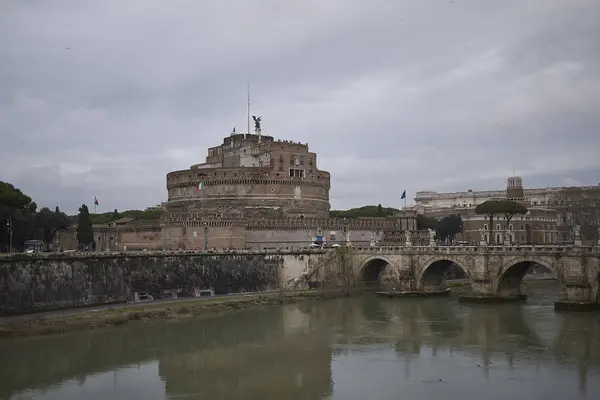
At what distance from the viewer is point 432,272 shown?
4684 centimetres

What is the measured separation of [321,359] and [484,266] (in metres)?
18.8

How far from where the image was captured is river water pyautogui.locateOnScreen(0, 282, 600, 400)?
20.9 meters

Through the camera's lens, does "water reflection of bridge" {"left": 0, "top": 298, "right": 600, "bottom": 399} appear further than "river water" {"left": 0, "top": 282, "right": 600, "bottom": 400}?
Yes

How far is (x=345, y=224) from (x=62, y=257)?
28983mm

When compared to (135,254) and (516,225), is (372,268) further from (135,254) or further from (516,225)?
(516,225)

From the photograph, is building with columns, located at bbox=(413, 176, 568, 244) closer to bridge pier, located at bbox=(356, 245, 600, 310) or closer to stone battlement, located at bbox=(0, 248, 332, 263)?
bridge pier, located at bbox=(356, 245, 600, 310)

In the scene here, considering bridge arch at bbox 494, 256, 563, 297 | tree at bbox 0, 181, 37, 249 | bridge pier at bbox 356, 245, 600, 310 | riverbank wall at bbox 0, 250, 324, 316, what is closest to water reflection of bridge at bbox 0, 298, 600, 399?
bridge pier at bbox 356, 245, 600, 310

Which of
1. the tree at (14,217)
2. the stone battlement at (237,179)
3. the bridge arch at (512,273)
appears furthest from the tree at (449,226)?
the tree at (14,217)

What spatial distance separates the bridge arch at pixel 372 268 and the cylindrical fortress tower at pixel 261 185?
10.6 meters

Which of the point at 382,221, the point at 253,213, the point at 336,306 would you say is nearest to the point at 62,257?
the point at 336,306

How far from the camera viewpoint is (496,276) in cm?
4044

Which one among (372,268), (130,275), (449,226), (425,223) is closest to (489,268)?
(372,268)

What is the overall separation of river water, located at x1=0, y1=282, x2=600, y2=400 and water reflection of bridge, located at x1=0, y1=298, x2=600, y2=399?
53mm

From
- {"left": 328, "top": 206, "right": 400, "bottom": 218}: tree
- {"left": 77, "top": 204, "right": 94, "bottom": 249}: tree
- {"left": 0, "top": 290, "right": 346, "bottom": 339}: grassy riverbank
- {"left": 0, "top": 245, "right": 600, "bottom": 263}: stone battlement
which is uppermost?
{"left": 328, "top": 206, "right": 400, "bottom": 218}: tree
